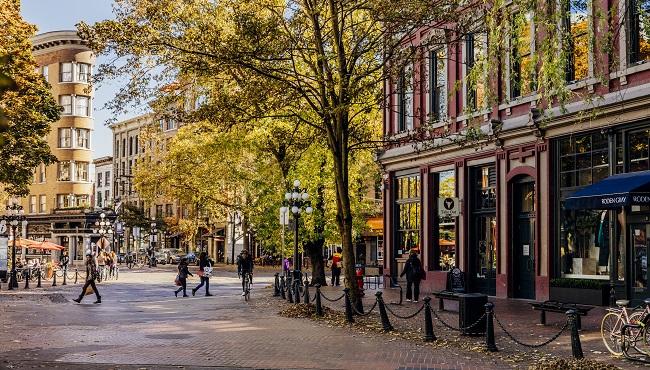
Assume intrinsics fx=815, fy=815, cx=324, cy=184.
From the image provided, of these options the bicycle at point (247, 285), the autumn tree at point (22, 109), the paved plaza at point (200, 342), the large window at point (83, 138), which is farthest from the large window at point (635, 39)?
the large window at point (83, 138)

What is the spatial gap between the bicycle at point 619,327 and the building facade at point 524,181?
14.8 feet

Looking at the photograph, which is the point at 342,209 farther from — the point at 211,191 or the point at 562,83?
the point at 211,191

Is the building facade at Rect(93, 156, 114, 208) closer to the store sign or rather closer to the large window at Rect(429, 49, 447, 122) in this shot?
the large window at Rect(429, 49, 447, 122)

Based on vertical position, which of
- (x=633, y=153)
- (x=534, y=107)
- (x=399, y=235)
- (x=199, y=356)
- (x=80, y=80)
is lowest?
(x=199, y=356)

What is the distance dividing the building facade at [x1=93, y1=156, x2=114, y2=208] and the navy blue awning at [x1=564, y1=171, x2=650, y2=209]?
9290 cm

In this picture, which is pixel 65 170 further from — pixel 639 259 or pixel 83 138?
pixel 639 259

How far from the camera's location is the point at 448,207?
2866 cm

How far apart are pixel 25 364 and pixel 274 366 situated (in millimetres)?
3955

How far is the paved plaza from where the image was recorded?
42.6ft

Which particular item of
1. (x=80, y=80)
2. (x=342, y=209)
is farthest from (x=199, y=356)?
(x=80, y=80)

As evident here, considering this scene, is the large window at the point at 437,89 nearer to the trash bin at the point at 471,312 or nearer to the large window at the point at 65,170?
the trash bin at the point at 471,312

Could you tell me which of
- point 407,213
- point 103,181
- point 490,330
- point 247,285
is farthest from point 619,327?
point 103,181

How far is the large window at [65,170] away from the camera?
84.1m

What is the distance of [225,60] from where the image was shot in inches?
804
